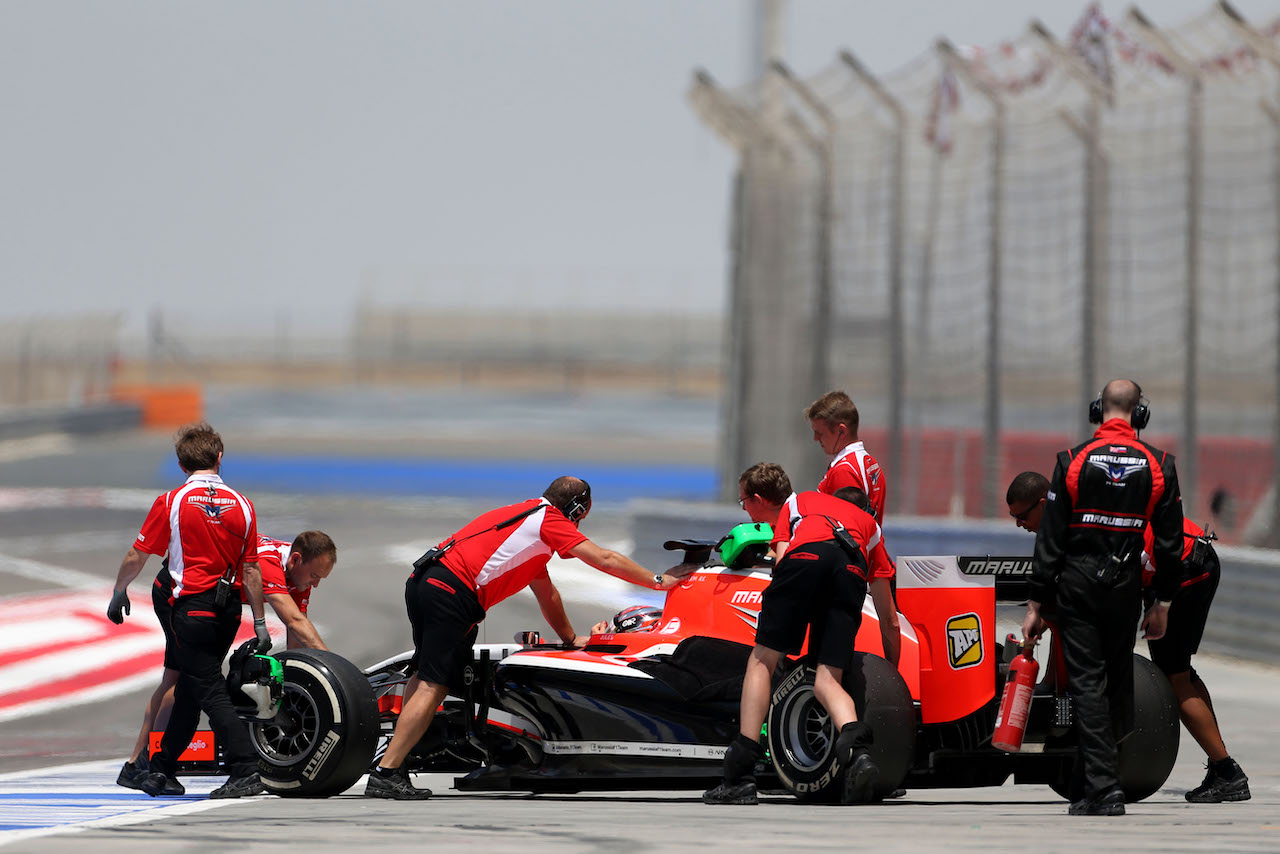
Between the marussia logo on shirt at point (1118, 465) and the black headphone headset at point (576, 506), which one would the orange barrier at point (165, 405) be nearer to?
the black headphone headset at point (576, 506)

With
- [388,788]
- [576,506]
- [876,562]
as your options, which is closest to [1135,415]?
[876,562]

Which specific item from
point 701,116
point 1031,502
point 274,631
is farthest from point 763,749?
point 701,116

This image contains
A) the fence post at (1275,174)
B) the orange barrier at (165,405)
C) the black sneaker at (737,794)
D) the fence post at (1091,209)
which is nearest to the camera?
the black sneaker at (737,794)

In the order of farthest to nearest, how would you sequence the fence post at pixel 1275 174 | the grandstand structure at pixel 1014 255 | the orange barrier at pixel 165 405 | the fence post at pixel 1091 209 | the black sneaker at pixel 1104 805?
the orange barrier at pixel 165 405 < the fence post at pixel 1091 209 < the grandstand structure at pixel 1014 255 < the fence post at pixel 1275 174 < the black sneaker at pixel 1104 805

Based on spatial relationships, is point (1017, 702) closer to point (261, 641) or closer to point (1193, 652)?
point (1193, 652)

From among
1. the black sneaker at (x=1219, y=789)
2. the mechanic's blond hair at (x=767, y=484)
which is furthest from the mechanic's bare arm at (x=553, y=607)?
the black sneaker at (x=1219, y=789)

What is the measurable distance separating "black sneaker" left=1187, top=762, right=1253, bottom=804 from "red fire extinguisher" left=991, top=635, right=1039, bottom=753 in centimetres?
88

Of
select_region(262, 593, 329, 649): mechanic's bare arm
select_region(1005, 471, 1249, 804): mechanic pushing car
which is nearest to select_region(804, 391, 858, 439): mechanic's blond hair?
select_region(1005, 471, 1249, 804): mechanic pushing car

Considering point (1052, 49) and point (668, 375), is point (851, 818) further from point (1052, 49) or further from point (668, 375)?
point (668, 375)

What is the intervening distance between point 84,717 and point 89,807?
14.9 feet

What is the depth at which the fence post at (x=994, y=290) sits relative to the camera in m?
15.6

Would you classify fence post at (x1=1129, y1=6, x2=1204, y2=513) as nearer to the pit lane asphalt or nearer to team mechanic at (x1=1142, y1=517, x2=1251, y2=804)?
the pit lane asphalt

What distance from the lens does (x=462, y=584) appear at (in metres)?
7.57

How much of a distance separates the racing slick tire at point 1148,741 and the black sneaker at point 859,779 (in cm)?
94
